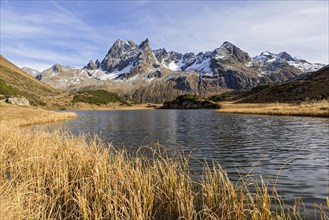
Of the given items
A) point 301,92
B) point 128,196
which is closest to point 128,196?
point 128,196

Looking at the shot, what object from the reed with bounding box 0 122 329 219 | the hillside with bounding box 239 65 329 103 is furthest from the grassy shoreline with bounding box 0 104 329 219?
the hillside with bounding box 239 65 329 103

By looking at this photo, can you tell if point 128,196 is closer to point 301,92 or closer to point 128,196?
point 128,196

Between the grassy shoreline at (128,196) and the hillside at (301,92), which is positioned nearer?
the grassy shoreline at (128,196)

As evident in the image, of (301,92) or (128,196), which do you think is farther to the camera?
(301,92)

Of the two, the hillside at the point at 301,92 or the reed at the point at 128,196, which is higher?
the hillside at the point at 301,92

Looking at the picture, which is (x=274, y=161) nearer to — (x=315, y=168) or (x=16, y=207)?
(x=315, y=168)

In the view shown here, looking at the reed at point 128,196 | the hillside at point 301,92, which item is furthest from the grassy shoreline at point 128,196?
the hillside at point 301,92

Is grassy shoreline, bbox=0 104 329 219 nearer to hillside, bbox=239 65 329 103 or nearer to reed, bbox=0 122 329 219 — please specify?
reed, bbox=0 122 329 219

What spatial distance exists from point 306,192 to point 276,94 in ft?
546

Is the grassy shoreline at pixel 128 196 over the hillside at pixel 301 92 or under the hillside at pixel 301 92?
under

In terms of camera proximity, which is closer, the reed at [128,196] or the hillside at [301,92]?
the reed at [128,196]

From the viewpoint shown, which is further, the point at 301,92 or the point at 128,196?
the point at 301,92

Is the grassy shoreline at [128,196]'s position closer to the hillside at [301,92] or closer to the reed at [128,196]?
the reed at [128,196]

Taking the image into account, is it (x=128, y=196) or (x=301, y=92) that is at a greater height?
(x=301, y=92)
